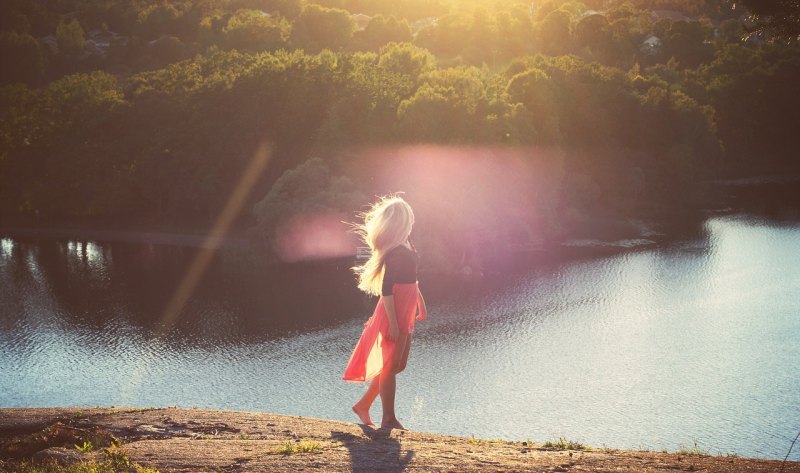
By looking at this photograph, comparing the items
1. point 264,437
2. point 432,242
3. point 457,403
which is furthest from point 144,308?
point 264,437

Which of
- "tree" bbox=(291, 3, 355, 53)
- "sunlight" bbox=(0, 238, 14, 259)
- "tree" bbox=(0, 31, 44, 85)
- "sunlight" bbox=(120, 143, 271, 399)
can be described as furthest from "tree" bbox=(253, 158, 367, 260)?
"tree" bbox=(0, 31, 44, 85)

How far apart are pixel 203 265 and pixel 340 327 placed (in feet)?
Answer: 70.8

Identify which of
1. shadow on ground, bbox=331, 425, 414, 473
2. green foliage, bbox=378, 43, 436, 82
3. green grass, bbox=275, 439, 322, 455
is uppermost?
green foliage, bbox=378, 43, 436, 82

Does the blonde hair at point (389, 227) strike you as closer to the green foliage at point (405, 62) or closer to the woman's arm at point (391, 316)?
the woman's arm at point (391, 316)

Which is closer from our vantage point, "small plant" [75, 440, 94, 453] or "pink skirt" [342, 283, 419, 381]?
"pink skirt" [342, 283, 419, 381]

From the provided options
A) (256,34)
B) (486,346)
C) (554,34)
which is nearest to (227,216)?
(486,346)

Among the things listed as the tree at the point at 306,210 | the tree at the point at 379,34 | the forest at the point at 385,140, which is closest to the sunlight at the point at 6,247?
the forest at the point at 385,140

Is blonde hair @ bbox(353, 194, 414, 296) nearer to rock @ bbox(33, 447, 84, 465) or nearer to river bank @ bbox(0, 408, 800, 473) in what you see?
river bank @ bbox(0, 408, 800, 473)

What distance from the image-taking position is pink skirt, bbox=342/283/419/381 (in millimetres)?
12664

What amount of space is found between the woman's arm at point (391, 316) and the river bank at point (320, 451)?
5.05 ft

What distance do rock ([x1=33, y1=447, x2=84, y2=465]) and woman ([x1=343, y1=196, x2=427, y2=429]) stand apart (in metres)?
4.18

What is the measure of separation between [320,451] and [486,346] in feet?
98.1

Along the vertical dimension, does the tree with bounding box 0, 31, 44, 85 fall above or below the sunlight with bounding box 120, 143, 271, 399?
above

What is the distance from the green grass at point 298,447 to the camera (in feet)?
41.0
